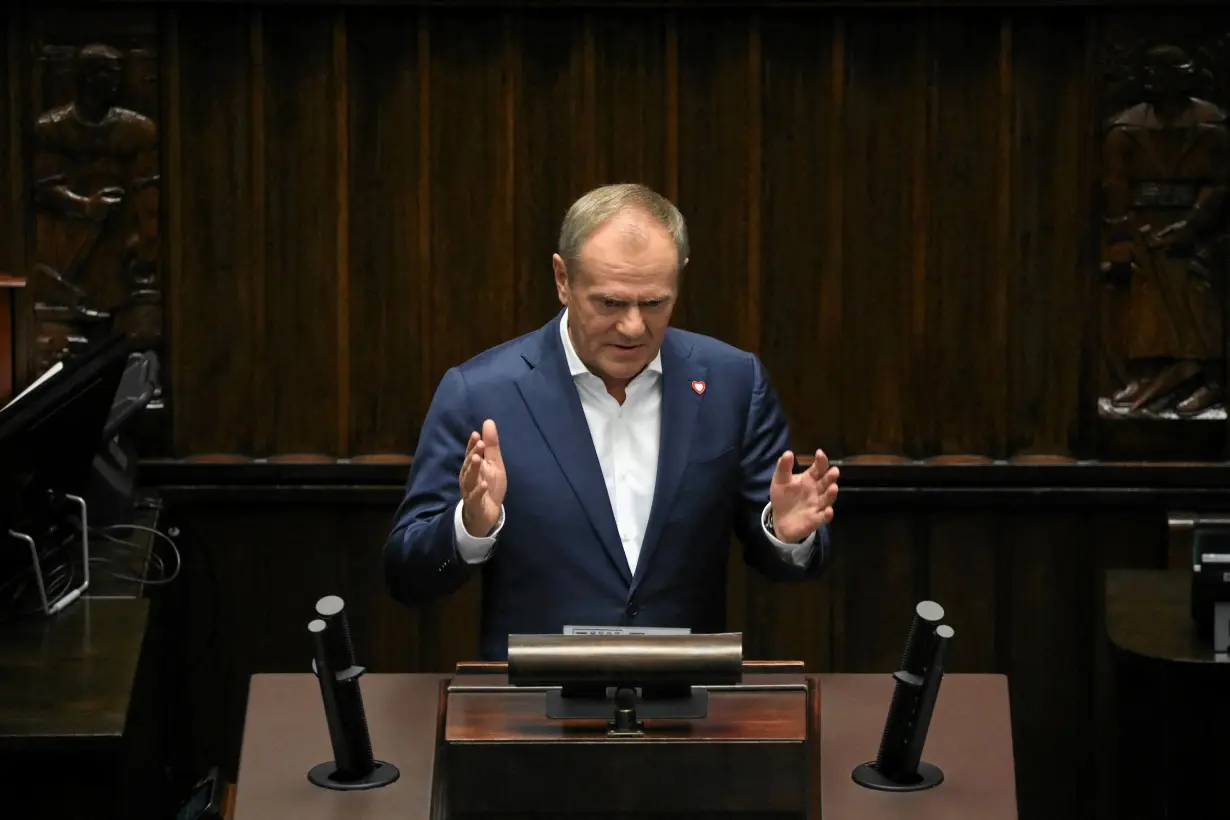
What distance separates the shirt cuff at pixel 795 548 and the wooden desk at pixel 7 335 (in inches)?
95.2

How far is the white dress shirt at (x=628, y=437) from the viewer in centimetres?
355

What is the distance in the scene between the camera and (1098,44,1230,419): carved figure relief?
5078 millimetres

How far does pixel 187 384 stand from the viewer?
17.1ft

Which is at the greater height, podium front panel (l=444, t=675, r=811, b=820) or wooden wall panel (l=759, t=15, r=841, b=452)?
wooden wall panel (l=759, t=15, r=841, b=452)

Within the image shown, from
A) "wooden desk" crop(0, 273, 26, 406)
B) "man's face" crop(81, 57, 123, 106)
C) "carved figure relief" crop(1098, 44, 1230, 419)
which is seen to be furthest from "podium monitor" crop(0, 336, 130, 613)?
"carved figure relief" crop(1098, 44, 1230, 419)

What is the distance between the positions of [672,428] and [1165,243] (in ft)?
6.97

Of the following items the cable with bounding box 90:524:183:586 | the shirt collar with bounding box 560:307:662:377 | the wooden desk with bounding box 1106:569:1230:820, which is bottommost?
the wooden desk with bounding box 1106:569:1230:820

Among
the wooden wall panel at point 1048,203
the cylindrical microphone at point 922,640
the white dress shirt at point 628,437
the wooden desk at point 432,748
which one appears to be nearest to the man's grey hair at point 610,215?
the white dress shirt at point 628,437

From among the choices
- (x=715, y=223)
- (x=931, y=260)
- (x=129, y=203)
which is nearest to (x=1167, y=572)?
(x=931, y=260)

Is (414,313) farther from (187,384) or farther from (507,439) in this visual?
(507,439)

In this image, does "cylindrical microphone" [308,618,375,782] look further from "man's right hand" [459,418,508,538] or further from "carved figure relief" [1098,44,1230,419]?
"carved figure relief" [1098,44,1230,419]

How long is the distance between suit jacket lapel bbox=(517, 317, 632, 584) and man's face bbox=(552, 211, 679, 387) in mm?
143

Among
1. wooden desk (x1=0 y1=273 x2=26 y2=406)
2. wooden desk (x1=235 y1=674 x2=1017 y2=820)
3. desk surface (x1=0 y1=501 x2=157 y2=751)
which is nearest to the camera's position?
wooden desk (x1=235 y1=674 x2=1017 y2=820)

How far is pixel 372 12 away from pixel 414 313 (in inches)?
31.8
